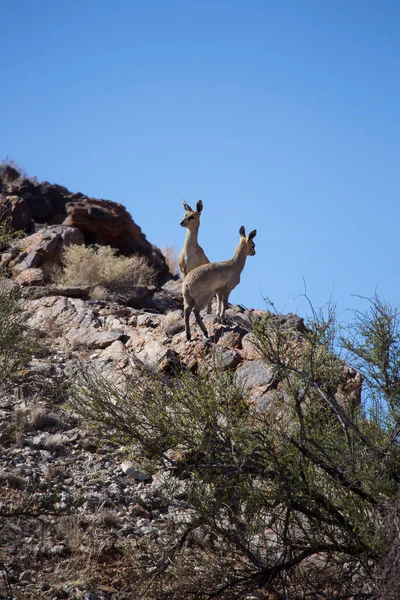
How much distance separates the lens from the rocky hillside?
8.51 metres

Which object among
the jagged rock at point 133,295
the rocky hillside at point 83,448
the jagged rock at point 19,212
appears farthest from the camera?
the jagged rock at point 19,212

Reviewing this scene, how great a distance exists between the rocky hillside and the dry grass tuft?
2.55ft

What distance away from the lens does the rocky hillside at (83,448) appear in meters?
8.51

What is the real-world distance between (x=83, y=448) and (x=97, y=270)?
941 centimetres

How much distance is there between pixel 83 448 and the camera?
1156 centimetres

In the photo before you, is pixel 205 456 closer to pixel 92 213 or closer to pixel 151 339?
pixel 151 339

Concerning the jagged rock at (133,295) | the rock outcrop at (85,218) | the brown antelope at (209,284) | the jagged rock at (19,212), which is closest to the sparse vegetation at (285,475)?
the brown antelope at (209,284)

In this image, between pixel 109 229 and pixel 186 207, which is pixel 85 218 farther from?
pixel 186 207

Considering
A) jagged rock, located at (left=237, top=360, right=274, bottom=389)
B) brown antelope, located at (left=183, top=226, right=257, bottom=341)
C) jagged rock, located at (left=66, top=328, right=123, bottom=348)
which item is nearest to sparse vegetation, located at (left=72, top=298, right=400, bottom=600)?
jagged rock, located at (left=237, top=360, right=274, bottom=389)

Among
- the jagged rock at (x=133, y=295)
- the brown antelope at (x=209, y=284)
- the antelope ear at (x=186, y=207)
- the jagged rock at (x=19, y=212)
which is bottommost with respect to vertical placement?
the brown antelope at (x=209, y=284)

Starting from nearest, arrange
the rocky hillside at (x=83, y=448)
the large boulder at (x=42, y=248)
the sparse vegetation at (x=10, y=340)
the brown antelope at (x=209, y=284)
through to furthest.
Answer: the rocky hillside at (x=83, y=448) → the sparse vegetation at (x=10, y=340) → the brown antelope at (x=209, y=284) → the large boulder at (x=42, y=248)

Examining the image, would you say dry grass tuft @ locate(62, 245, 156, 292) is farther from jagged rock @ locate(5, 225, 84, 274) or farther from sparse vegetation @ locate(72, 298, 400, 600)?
sparse vegetation @ locate(72, 298, 400, 600)

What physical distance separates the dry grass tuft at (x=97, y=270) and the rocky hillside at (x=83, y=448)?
2.55 feet

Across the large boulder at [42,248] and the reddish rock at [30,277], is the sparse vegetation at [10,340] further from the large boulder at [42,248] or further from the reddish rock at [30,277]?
the large boulder at [42,248]
